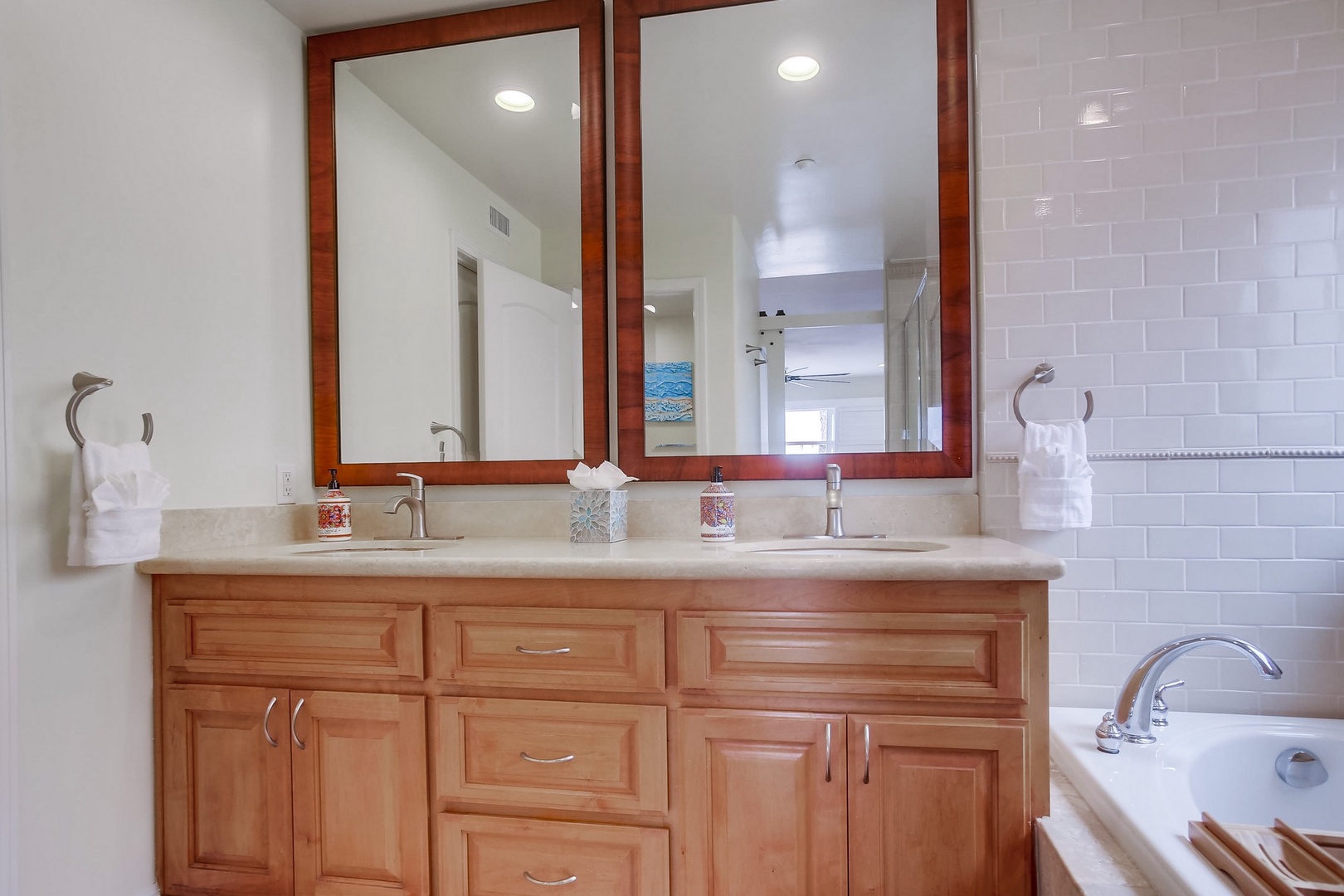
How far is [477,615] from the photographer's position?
145 centimetres

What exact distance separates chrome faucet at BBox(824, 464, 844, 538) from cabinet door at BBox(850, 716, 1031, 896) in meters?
0.57

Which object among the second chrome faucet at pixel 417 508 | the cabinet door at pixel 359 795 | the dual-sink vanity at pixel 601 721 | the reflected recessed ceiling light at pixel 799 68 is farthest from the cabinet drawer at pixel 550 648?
the reflected recessed ceiling light at pixel 799 68

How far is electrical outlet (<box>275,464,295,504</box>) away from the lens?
78.3 inches

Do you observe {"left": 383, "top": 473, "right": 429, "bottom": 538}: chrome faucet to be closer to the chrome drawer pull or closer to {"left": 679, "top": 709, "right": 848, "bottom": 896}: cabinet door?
{"left": 679, "top": 709, "right": 848, "bottom": 896}: cabinet door

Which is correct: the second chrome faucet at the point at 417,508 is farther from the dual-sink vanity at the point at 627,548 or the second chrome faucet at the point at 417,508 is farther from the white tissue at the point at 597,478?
the white tissue at the point at 597,478

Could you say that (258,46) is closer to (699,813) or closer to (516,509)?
(516,509)

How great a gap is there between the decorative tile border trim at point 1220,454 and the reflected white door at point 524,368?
1.37m

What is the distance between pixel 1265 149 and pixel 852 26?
102 centimetres

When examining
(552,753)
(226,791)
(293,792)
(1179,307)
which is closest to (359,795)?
(293,792)

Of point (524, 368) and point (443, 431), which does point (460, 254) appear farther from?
point (443, 431)

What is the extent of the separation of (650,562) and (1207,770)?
1.23 metres

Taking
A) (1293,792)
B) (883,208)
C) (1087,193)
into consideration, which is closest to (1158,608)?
(1293,792)

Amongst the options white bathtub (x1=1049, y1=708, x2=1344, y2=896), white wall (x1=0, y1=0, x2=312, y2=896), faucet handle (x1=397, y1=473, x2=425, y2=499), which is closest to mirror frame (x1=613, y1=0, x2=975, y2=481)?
faucet handle (x1=397, y1=473, x2=425, y2=499)

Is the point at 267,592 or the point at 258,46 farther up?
the point at 258,46
